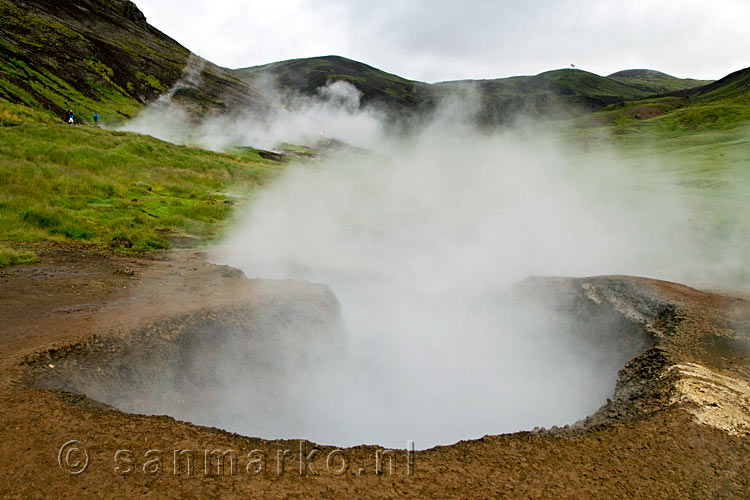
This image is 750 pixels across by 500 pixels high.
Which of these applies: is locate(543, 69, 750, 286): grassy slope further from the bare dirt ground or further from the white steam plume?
the bare dirt ground

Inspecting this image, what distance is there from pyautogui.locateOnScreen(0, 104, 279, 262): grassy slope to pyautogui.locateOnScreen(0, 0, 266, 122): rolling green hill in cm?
772

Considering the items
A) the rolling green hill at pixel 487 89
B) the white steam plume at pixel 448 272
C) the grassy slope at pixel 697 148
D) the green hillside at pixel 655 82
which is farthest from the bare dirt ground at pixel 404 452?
the green hillside at pixel 655 82

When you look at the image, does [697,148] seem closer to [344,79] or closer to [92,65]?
[92,65]

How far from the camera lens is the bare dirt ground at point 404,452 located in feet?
9.52

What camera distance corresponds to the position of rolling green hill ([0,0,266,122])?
26.2 meters

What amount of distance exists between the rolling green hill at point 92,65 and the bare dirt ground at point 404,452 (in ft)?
77.9

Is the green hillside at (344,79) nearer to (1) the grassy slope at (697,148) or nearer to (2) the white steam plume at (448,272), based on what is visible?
(1) the grassy slope at (697,148)

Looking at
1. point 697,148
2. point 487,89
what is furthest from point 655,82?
point 697,148

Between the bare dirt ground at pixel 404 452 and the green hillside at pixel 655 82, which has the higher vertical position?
the green hillside at pixel 655 82

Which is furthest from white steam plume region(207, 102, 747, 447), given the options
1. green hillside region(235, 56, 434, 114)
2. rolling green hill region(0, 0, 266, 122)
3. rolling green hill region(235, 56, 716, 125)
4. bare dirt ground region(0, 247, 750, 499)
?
green hillside region(235, 56, 434, 114)

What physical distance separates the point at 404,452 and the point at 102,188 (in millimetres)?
13282

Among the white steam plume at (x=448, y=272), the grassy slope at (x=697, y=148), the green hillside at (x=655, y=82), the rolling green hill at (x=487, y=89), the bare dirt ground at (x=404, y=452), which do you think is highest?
the green hillside at (x=655, y=82)

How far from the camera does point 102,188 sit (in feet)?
42.9

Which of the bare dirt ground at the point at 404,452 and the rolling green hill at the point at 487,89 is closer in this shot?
the bare dirt ground at the point at 404,452
